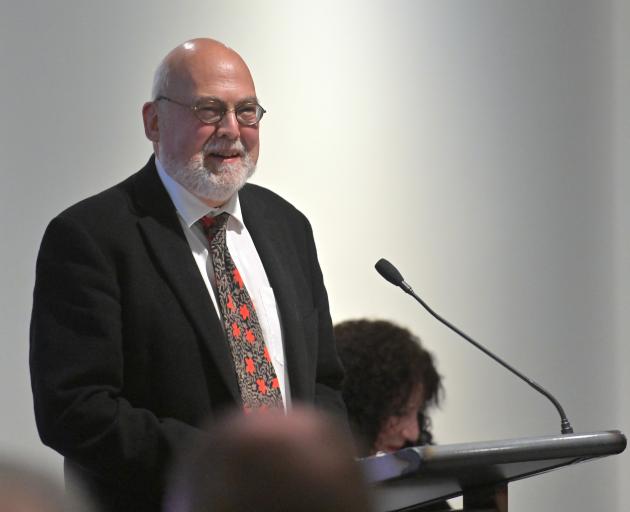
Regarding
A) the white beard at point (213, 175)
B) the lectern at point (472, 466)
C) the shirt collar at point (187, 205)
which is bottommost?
the lectern at point (472, 466)

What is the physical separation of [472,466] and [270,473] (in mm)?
1342

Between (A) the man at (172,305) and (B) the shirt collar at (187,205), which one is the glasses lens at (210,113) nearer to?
(A) the man at (172,305)

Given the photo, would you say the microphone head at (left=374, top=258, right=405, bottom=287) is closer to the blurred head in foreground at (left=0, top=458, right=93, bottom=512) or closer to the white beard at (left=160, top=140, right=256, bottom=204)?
the white beard at (left=160, top=140, right=256, bottom=204)

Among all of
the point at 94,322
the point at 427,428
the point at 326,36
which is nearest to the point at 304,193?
the point at 326,36

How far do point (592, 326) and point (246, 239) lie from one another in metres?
2.22

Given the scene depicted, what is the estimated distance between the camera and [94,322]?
2.48 metres

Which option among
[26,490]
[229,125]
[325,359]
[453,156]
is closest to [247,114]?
[229,125]

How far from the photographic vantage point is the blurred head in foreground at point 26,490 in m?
0.85

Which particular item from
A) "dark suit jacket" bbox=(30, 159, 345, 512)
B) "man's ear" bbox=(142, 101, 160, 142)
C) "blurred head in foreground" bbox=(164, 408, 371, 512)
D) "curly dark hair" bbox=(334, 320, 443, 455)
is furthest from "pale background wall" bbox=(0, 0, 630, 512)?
"blurred head in foreground" bbox=(164, 408, 371, 512)

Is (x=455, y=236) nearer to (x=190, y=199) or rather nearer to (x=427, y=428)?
(x=427, y=428)

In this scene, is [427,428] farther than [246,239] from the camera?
Yes

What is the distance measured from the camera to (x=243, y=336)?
8.62ft

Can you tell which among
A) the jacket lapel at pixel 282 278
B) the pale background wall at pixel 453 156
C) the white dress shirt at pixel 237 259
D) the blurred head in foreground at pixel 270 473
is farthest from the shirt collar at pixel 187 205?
the blurred head in foreground at pixel 270 473

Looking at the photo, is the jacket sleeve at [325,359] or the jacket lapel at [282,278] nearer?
the jacket lapel at [282,278]
